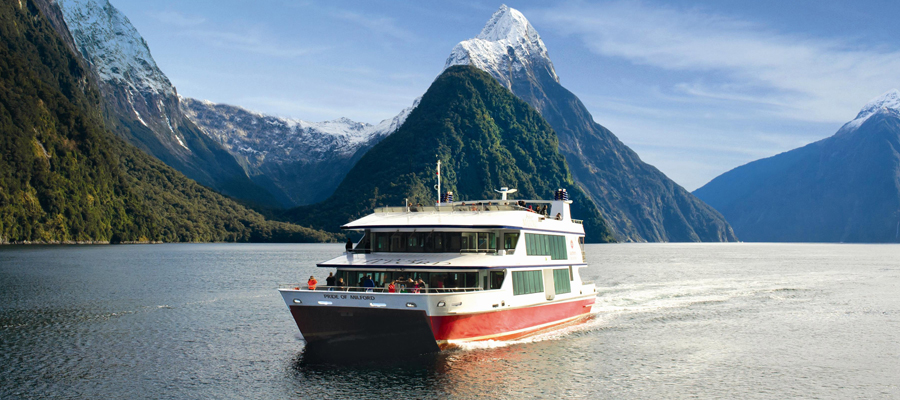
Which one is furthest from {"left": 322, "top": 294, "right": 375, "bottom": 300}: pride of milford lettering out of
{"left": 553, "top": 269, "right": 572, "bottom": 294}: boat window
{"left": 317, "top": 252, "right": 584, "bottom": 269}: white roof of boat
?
{"left": 553, "top": 269, "right": 572, "bottom": 294}: boat window

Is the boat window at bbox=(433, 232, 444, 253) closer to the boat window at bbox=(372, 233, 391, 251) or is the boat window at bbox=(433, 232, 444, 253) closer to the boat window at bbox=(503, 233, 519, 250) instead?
the boat window at bbox=(372, 233, 391, 251)

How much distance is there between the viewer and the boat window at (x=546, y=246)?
41406 millimetres

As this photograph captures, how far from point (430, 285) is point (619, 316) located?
922 inches

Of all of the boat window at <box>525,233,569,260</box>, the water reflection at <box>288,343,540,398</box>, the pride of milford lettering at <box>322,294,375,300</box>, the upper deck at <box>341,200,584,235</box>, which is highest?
the upper deck at <box>341,200,584,235</box>

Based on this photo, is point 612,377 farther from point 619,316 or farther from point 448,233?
point 619,316

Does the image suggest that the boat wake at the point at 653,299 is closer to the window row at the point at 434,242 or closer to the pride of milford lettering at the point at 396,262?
the pride of milford lettering at the point at 396,262

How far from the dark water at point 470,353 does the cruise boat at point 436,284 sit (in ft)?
4.14

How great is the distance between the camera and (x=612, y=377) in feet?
111

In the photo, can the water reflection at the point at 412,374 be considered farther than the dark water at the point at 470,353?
No

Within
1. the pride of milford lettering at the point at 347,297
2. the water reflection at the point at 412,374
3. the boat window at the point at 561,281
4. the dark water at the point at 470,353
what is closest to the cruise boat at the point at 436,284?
the pride of milford lettering at the point at 347,297

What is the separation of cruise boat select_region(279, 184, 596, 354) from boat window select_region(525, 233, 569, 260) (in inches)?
2.6

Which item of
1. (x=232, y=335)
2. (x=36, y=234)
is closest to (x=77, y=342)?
(x=232, y=335)

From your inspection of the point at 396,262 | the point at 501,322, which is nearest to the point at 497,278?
the point at 501,322

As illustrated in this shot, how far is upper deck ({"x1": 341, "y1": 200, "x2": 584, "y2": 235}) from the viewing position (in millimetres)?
37875
